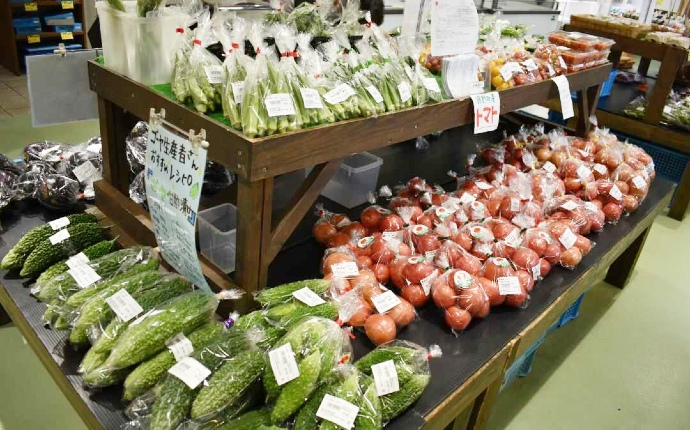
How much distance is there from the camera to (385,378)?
3.97 ft

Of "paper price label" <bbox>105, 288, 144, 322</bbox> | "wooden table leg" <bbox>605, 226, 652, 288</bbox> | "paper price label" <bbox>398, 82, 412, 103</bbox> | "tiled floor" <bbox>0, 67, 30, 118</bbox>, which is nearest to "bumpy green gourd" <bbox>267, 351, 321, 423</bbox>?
"paper price label" <bbox>105, 288, 144, 322</bbox>

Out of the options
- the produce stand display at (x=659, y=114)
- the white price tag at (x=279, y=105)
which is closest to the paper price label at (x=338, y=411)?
the white price tag at (x=279, y=105)

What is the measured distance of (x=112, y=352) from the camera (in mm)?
1173

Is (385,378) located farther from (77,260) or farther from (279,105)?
(77,260)

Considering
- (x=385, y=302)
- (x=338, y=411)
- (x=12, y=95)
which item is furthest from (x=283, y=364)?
(x=12, y=95)

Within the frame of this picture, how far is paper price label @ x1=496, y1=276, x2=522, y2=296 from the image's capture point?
5.37 feet

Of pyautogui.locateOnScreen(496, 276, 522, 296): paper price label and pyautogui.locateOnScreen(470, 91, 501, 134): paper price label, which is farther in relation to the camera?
pyautogui.locateOnScreen(470, 91, 501, 134): paper price label

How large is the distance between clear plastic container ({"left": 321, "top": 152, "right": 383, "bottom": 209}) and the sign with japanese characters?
0.88 metres

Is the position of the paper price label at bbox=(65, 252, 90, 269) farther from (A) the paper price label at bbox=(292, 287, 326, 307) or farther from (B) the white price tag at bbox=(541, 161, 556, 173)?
(B) the white price tag at bbox=(541, 161, 556, 173)

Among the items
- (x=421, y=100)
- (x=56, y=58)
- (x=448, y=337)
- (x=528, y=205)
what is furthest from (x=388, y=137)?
(x=56, y=58)

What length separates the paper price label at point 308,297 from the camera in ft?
4.41

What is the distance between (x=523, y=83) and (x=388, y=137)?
872 millimetres

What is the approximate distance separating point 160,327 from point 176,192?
349 millimetres

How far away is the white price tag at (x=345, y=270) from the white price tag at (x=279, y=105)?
0.51 metres
